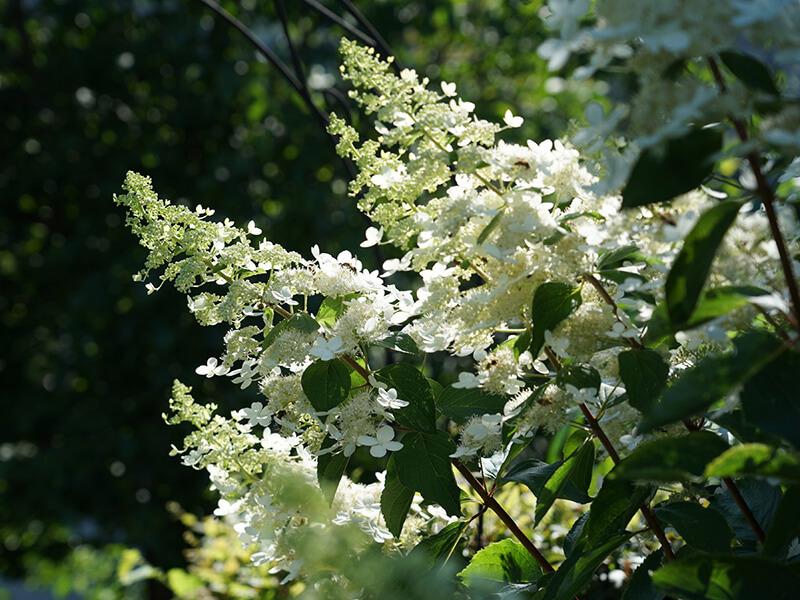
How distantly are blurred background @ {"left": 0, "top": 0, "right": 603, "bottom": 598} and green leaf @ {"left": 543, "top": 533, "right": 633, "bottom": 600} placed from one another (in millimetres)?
2664

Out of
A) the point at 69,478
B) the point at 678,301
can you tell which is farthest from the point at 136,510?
the point at 678,301

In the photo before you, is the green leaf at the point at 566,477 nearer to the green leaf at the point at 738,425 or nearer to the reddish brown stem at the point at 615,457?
the reddish brown stem at the point at 615,457

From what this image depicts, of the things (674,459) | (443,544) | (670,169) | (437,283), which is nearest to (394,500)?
(443,544)

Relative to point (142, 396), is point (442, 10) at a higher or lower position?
higher

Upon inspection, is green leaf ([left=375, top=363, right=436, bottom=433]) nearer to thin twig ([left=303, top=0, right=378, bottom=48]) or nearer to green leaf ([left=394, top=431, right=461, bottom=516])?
green leaf ([left=394, top=431, right=461, bottom=516])

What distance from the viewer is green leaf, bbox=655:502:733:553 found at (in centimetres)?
85

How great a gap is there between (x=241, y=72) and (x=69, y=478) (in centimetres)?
162

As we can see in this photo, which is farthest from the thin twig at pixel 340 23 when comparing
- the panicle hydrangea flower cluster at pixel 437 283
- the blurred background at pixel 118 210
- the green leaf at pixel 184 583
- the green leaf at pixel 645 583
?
the blurred background at pixel 118 210

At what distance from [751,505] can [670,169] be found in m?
0.47

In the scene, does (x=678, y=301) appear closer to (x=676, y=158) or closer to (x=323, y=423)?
(x=676, y=158)

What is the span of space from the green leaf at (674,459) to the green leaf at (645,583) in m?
0.22

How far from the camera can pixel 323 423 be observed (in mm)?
1013

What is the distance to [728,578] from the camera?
0.71 meters

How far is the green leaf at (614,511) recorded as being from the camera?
88cm
